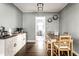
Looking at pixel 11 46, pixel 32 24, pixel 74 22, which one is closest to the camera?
pixel 11 46

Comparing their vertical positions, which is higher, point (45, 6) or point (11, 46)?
point (45, 6)

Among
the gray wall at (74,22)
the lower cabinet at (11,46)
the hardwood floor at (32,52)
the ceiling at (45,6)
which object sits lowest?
the hardwood floor at (32,52)

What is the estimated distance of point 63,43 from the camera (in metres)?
4.33

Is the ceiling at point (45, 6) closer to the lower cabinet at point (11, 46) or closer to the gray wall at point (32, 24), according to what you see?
the gray wall at point (32, 24)

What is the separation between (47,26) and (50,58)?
867cm

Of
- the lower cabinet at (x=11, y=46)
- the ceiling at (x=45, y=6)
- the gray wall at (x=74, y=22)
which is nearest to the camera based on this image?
the lower cabinet at (x=11, y=46)

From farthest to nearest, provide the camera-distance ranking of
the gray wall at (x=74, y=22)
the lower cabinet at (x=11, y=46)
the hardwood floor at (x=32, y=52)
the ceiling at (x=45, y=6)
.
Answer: the ceiling at (x=45, y=6) → the hardwood floor at (x=32, y=52) → the gray wall at (x=74, y=22) → the lower cabinet at (x=11, y=46)

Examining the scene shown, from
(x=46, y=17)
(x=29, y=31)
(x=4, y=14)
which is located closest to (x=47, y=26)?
(x=46, y=17)

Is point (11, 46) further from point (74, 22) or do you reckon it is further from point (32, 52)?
point (74, 22)

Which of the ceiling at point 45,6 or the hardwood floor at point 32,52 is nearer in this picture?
the hardwood floor at point 32,52

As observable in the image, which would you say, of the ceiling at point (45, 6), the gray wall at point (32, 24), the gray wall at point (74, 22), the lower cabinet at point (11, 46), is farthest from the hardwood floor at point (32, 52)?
the gray wall at point (32, 24)

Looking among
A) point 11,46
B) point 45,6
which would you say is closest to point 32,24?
point 45,6

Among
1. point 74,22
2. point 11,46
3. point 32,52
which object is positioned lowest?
point 32,52

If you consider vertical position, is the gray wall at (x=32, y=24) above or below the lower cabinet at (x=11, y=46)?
above
